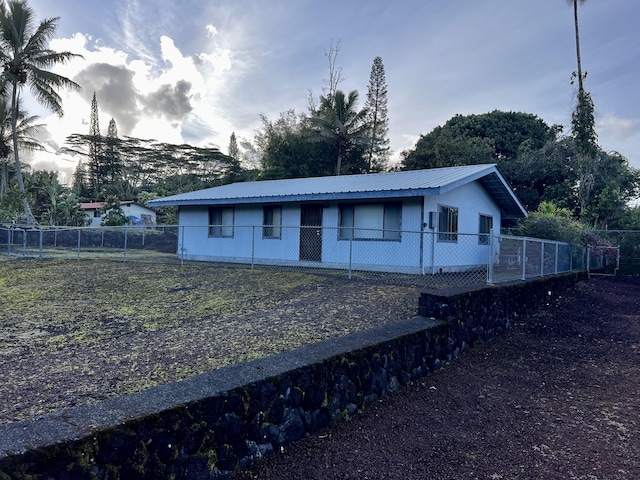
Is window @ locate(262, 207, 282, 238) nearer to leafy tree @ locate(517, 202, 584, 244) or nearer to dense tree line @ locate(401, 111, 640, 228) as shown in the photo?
leafy tree @ locate(517, 202, 584, 244)

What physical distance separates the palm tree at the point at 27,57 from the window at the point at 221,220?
14.7 meters

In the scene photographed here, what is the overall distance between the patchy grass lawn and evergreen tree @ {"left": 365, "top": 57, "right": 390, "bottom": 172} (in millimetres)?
24948

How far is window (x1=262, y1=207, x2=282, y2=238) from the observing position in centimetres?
1401

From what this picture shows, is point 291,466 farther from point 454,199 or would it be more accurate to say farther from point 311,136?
point 311,136

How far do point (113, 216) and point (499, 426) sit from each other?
28484 mm

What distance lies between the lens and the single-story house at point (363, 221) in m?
11.4

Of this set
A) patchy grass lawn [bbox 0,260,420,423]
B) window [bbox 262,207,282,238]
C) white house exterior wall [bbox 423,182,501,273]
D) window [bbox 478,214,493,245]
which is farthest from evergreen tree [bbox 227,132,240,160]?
patchy grass lawn [bbox 0,260,420,423]

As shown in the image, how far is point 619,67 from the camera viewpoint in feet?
62.1

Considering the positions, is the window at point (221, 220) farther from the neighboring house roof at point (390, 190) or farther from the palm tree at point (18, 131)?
the palm tree at point (18, 131)

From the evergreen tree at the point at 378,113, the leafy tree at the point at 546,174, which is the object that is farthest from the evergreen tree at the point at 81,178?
the leafy tree at the point at 546,174

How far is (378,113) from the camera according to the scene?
34344mm

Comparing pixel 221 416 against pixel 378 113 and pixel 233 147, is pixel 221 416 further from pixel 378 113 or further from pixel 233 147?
pixel 233 147

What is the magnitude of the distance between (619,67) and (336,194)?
52.9 ft

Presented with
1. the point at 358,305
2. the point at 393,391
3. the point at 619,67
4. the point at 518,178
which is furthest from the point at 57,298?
the point at 518,178
